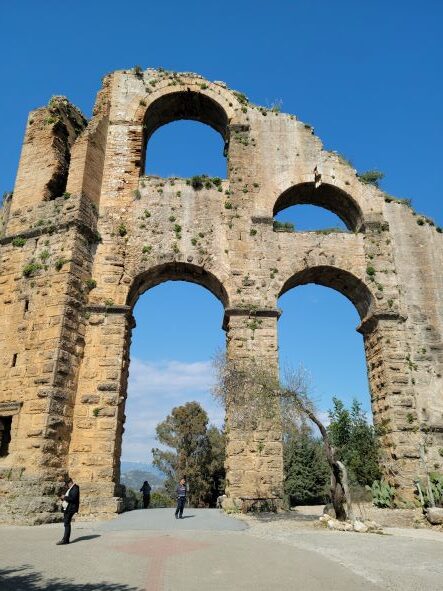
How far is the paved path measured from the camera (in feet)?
15.1

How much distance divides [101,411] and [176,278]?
4.48 metres

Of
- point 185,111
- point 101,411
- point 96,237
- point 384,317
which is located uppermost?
point 185,111

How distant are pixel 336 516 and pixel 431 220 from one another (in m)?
9.28

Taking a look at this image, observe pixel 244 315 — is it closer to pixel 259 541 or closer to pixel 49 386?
pixel 49 386

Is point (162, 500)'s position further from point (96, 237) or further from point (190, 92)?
point (190, 92)

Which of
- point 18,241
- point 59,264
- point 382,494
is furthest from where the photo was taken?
point 18,241

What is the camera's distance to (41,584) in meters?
4.48

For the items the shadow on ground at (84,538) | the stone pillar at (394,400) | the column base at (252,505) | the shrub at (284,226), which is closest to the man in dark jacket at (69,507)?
the shadow on ground at (84,538)

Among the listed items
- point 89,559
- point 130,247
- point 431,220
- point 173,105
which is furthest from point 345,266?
point 89,559

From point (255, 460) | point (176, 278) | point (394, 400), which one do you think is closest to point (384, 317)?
point (394, 400)

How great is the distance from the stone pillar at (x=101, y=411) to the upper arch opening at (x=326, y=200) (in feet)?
20.6

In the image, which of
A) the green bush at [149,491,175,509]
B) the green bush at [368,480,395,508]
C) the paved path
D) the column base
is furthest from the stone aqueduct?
the green bush at [149,491,175,509]

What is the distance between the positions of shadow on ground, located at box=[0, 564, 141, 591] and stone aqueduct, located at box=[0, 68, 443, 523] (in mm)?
5029

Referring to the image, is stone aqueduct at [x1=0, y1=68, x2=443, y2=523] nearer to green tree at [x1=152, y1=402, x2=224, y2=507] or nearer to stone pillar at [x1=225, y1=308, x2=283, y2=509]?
stone pillar at [x1=225, y1=308, x2=283, y2=509]
